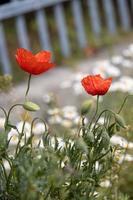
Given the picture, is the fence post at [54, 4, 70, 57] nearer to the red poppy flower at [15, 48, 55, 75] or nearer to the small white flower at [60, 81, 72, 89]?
the small white flower at [60, 81, 72, 89]

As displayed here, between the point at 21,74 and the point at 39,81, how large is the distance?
0.34 m

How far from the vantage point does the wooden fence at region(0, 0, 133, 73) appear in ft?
17.4

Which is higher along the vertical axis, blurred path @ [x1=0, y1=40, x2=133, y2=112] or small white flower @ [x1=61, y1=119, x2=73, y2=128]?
blurred path @ [x1=0, y1=40, x2=133, y2=112]

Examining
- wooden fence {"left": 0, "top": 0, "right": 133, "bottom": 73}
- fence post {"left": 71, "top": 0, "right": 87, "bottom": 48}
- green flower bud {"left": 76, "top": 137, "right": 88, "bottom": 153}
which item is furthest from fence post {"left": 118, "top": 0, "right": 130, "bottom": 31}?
green flower bud {"left": 76, "top": 137, "right": 88, "bottom": 153}

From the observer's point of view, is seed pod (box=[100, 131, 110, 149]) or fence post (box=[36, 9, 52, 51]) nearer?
seed pod (box=[100, 131, 110, 149])

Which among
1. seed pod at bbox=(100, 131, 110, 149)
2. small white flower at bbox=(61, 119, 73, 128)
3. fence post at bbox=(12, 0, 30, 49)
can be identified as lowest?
small white flower at bbox=(61, 119, 73, 128)

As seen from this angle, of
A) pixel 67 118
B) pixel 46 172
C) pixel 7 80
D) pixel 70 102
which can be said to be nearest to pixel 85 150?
pixel 46 172

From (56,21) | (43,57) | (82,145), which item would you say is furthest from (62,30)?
(82,145)

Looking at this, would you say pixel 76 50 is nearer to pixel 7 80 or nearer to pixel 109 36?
pixel 109 36

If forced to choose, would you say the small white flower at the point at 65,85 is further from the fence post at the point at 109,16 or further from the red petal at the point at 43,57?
the red petal at the point at 43,57

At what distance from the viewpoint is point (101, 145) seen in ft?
6.73

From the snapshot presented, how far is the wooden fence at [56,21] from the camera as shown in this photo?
530 cm

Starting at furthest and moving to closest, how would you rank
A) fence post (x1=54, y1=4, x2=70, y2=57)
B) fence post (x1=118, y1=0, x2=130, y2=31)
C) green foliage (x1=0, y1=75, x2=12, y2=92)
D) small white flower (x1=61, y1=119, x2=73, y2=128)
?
fence post (x1=118, y1=0, x2=130, y2=31) → fence post (x1=54, y1=4, x2=70, y2=57) → small white flower (x1=61, y1=119, x2=73, y2=128) → green foliage (x1=0, y1=75, x2=12, y2=92)

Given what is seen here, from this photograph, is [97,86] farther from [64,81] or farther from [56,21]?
[56,21]
